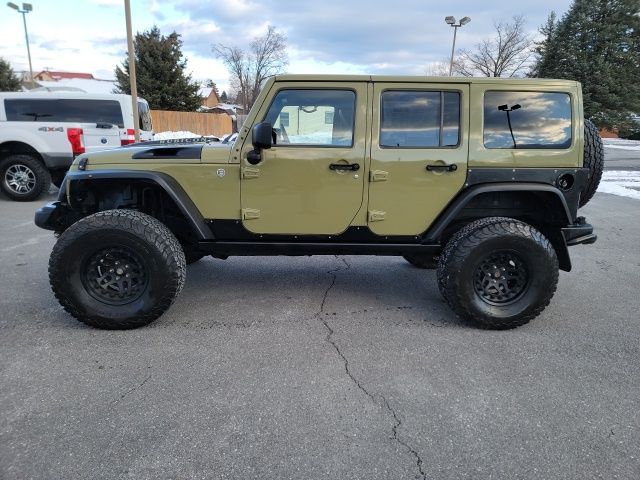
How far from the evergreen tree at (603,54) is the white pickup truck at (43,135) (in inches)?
1197

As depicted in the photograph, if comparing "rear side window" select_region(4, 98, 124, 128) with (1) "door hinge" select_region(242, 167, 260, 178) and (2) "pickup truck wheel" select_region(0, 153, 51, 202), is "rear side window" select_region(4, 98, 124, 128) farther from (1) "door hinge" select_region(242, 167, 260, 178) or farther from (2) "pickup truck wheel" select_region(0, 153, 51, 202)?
(1) "door hinge" select_region(242, 167, 260, 178)

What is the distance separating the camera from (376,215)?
11.9ft

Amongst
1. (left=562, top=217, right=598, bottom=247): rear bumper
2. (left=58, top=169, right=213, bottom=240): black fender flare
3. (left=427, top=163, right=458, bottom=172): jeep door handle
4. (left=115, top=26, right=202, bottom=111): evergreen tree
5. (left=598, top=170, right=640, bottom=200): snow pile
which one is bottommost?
(left=598, top=170, right=640, bottom=200): snow pile

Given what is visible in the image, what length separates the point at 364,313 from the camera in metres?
3.92

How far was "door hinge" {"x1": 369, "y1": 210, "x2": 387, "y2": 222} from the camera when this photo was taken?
143 inches

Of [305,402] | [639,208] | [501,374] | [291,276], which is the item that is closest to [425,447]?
[305,402]

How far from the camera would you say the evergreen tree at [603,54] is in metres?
30.4

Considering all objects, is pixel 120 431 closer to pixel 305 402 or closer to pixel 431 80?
pixel 305 402

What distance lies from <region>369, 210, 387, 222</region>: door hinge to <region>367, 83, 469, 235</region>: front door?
0.27 ft

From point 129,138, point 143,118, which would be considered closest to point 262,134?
point 129,138

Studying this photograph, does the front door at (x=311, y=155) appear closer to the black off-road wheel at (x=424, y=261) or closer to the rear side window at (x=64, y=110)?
the black off-road wheel at (x=424, y=261)

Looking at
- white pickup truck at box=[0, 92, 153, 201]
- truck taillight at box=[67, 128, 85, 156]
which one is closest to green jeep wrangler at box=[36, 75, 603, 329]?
truck taillight at box=[67, 128, 85, 156]

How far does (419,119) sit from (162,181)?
79.9 inches

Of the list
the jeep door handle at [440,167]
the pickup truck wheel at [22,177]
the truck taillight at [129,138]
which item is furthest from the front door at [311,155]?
the pickup truck wheel at [22,177]
